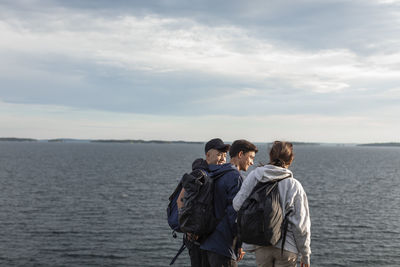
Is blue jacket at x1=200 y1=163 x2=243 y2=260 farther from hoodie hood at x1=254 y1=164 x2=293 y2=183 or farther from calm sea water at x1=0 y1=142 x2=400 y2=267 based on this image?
calm sea water at x1=0 y1=142 x2=400 y2=267

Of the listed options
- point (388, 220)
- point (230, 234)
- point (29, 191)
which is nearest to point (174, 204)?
point (230, 234)

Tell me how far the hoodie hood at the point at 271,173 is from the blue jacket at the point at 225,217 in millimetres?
507

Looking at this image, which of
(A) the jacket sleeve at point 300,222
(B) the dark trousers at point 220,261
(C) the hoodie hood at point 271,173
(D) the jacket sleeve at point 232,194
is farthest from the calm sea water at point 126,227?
(C) the hoodie hood at point 271,173

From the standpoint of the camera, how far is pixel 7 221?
1000 inches

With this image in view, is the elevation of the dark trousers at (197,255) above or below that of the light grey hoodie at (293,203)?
below

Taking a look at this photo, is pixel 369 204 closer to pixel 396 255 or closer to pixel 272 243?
pixel 396 255

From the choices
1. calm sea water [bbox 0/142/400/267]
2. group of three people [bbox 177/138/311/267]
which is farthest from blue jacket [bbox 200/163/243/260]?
calm sea water [bbox 0/142/400/267]

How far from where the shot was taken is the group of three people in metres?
3.86

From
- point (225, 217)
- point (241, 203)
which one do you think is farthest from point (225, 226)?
point (241, 203)

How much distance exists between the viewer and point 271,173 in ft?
12.6

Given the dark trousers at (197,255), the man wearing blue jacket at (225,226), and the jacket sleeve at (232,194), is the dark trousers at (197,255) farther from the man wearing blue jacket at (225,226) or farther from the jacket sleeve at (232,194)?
the jacket sleeve at (232,194)

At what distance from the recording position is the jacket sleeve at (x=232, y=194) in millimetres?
4299

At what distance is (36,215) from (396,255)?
23820 mm

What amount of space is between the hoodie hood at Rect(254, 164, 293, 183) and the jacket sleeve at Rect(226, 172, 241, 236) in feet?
1.61
